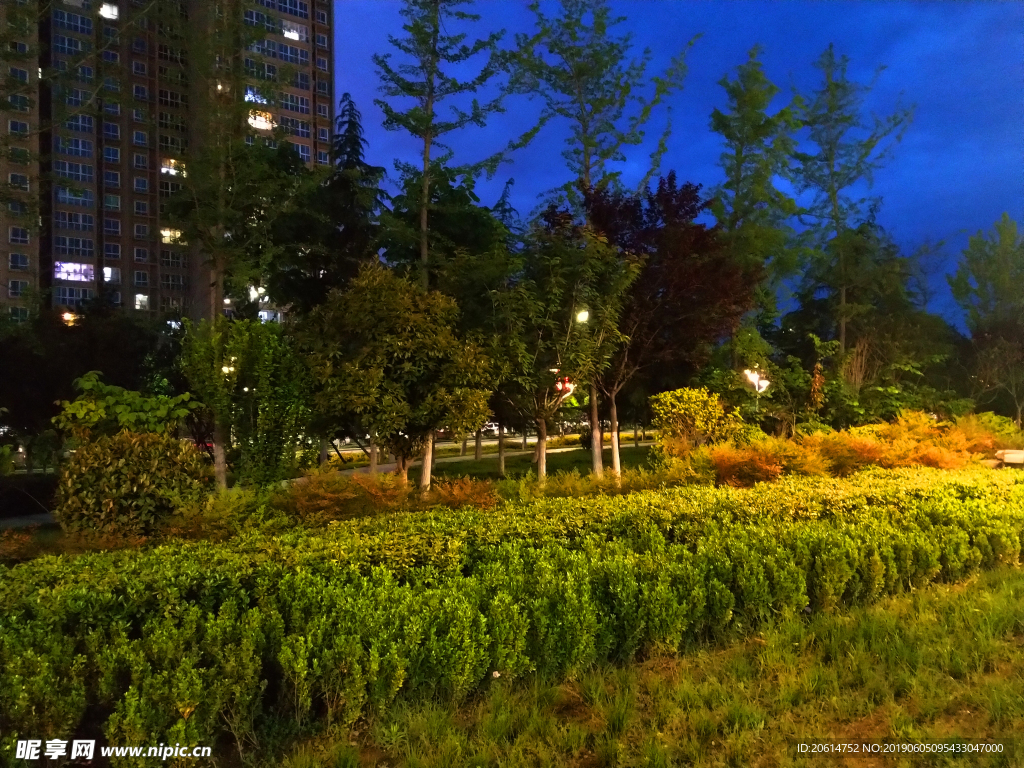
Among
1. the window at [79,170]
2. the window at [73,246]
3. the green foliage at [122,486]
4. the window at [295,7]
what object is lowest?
the green foliage at [122,486]

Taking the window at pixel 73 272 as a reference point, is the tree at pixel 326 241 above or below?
below

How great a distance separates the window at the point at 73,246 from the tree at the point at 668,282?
48743mm

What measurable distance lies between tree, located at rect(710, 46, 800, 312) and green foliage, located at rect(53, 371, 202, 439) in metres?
12.0

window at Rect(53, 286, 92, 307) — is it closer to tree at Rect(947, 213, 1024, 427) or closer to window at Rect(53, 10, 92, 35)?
window at Rect(53, 10, 92, 35)

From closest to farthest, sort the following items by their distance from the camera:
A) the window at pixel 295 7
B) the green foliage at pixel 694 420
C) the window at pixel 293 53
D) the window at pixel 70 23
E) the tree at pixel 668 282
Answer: the green foliage at pixel 694 420 < the tree at pixel 668 282 < the window at pixel 70 23 < the window at pixel 293 53 < the window at pixel 295 7

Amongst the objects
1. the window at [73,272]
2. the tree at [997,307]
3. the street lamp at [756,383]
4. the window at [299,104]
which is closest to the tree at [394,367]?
the street lamp at [756,383]

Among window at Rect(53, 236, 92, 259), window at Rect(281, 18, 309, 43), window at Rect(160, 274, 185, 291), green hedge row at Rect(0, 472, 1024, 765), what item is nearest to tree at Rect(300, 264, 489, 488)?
green hedge row at Rect(0, 472, 1024, 765)

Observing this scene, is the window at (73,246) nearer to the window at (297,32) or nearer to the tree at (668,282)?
the window at (297,32)

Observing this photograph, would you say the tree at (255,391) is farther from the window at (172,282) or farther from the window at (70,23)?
the window at (172,282)

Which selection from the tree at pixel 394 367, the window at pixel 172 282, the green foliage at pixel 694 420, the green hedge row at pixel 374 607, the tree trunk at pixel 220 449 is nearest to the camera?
the green hedge row at pixel 374 607

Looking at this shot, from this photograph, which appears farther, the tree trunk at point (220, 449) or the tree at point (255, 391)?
the tree trunk at point (220, 449)

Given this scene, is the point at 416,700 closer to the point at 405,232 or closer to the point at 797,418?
the point at 405,232

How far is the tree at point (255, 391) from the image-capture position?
750cm

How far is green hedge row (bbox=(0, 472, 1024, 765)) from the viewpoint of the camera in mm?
2590
